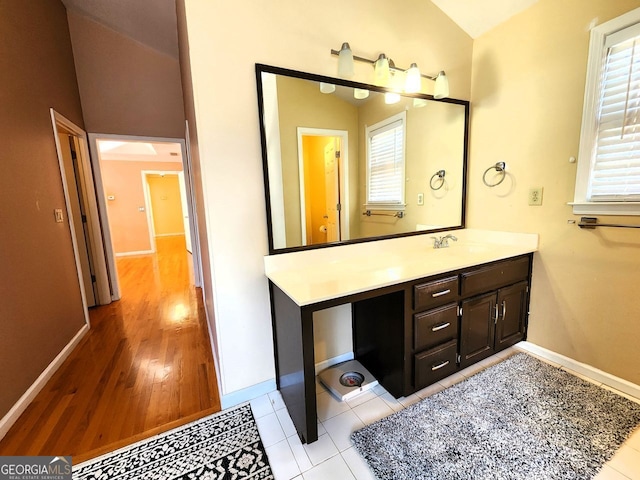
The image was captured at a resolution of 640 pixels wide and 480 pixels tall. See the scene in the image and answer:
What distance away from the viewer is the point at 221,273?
1545 mm

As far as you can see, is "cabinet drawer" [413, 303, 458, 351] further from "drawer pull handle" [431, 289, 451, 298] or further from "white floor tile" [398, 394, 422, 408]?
"white floor tile" [398, 394, 422, 408]

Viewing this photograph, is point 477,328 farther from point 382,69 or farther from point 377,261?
point 382,69

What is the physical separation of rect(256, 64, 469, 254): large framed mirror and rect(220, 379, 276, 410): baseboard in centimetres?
89

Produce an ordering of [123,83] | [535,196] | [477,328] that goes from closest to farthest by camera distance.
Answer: [477,328] < [535,196] < [123,83]

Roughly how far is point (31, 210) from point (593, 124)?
386 cm

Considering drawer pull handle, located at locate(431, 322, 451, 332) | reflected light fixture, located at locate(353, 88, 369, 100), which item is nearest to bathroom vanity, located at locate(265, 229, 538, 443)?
drawer pull handle, located at locate(431, 322, 451, 332)

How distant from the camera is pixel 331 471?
1.23 meters

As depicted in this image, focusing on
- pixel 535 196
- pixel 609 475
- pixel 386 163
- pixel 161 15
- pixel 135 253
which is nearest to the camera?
pixel 609 475

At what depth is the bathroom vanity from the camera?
134cm

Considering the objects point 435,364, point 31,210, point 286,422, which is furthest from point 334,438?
point 31,210

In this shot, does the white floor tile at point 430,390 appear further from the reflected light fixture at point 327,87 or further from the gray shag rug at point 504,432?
the reflected light fixture at point 327,87

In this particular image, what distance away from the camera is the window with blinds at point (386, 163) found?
2004mm

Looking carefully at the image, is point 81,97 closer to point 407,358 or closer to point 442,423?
point 407,358

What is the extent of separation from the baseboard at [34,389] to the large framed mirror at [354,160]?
1.76 meters
